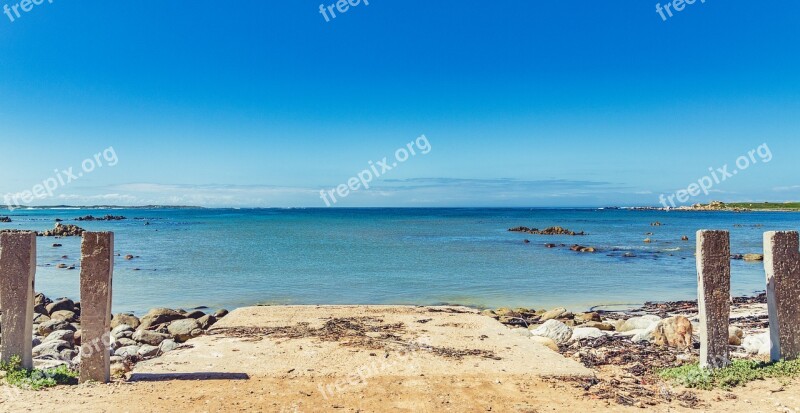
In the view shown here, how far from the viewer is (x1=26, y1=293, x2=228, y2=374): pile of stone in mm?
9477

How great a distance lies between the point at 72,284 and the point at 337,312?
14.3 m

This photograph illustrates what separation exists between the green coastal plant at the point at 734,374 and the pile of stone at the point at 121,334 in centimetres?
867

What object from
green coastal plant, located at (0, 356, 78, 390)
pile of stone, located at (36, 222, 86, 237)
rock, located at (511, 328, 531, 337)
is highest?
pile of stone, located at (36, 222, 86, 237)

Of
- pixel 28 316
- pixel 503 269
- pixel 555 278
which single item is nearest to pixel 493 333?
pixel 28 316

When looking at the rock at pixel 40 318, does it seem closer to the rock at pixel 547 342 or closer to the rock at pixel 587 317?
the rock at pixel 547 342

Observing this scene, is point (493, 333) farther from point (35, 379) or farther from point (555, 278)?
point (555, 278)

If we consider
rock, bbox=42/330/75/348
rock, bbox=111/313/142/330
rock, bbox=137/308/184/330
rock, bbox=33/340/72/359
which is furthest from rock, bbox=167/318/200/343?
rock, bbox=33/340/72/359

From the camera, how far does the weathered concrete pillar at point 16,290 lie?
7.05 meters

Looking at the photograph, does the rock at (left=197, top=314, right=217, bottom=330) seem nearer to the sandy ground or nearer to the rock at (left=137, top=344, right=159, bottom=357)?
the sandy ground

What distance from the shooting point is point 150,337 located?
11125mm

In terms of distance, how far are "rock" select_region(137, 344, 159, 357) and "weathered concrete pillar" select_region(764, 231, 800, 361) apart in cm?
1068

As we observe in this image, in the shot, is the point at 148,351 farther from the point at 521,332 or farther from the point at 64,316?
the point at 521,332

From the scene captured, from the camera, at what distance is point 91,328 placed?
7.13m

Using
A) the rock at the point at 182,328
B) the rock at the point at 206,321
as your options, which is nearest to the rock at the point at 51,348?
the rock at the point at 182,328
